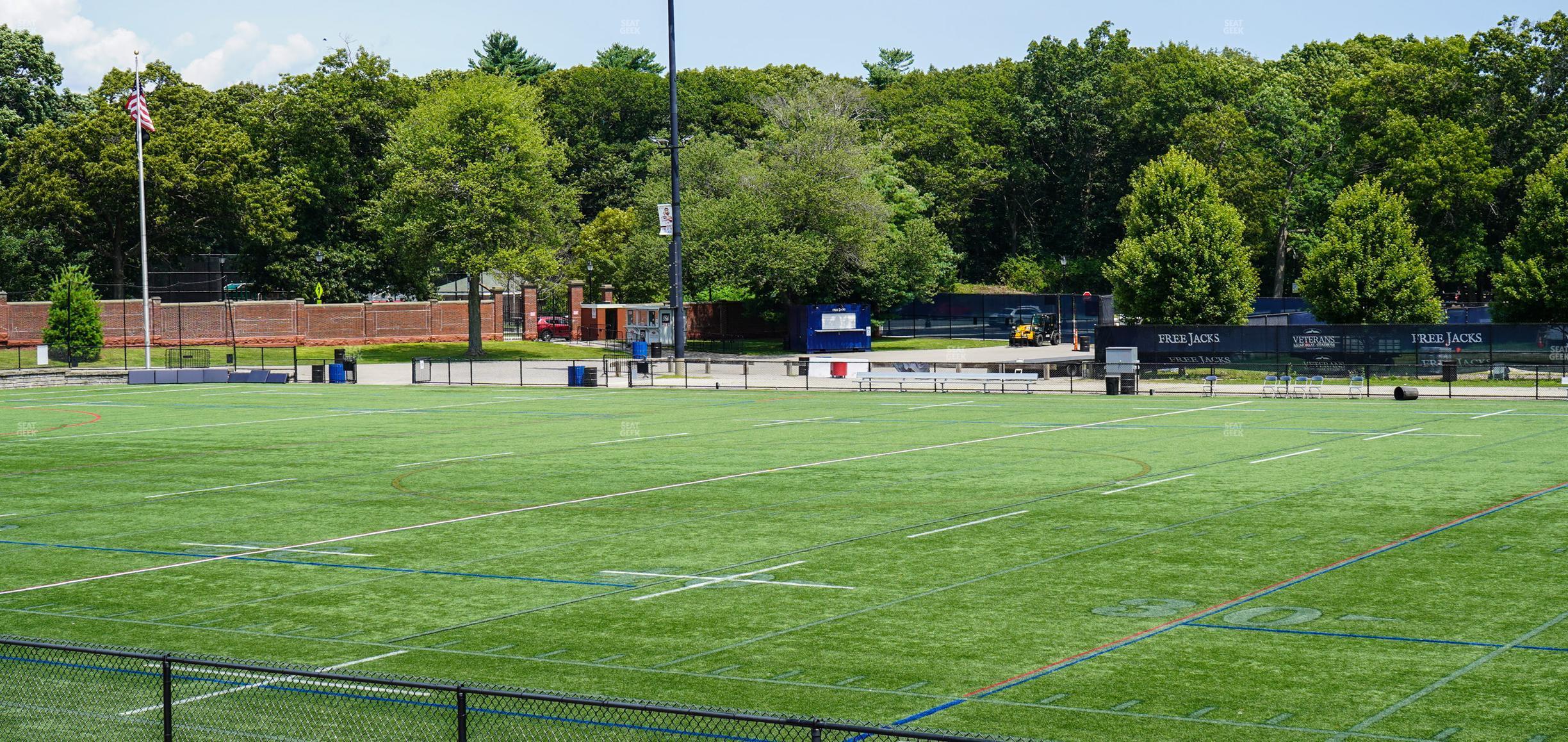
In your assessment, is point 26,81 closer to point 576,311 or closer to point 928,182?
point 576,311

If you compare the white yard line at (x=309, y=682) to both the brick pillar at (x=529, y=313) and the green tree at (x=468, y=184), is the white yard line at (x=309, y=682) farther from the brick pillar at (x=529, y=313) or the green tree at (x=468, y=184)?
the brick pillar at (x=529, y=313)

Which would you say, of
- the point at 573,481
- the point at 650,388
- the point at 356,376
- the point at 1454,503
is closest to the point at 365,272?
the point at 356,376

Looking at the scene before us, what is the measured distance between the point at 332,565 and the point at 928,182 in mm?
97427

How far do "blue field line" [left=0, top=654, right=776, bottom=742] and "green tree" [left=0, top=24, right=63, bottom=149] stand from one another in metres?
99.0

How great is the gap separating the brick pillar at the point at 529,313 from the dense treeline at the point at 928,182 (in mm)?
6278

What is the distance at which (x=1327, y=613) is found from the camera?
51.1 ft

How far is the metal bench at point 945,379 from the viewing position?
174ft

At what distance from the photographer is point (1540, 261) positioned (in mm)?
65562

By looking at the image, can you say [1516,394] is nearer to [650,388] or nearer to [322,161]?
[650,388]

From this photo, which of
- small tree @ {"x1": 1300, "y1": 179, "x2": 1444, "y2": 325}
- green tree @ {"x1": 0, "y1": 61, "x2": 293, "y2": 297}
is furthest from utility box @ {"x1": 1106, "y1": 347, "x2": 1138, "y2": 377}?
green tree @ {"x1": 0, "y1": 61, "x2": 293, "y2": 297}

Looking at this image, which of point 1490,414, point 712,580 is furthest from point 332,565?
point 1490,414

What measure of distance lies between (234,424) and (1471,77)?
7740cm

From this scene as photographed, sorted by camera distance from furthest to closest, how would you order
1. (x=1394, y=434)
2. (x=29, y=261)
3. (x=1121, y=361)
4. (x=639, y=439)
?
1. (x=29, y=261)
2. (x=1121, y=361)
3. (x=639, y=439)
4. (x=1394, y=434)

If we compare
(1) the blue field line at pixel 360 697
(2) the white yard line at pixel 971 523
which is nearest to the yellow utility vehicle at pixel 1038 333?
(2) the white yard line at pixel 971 523
